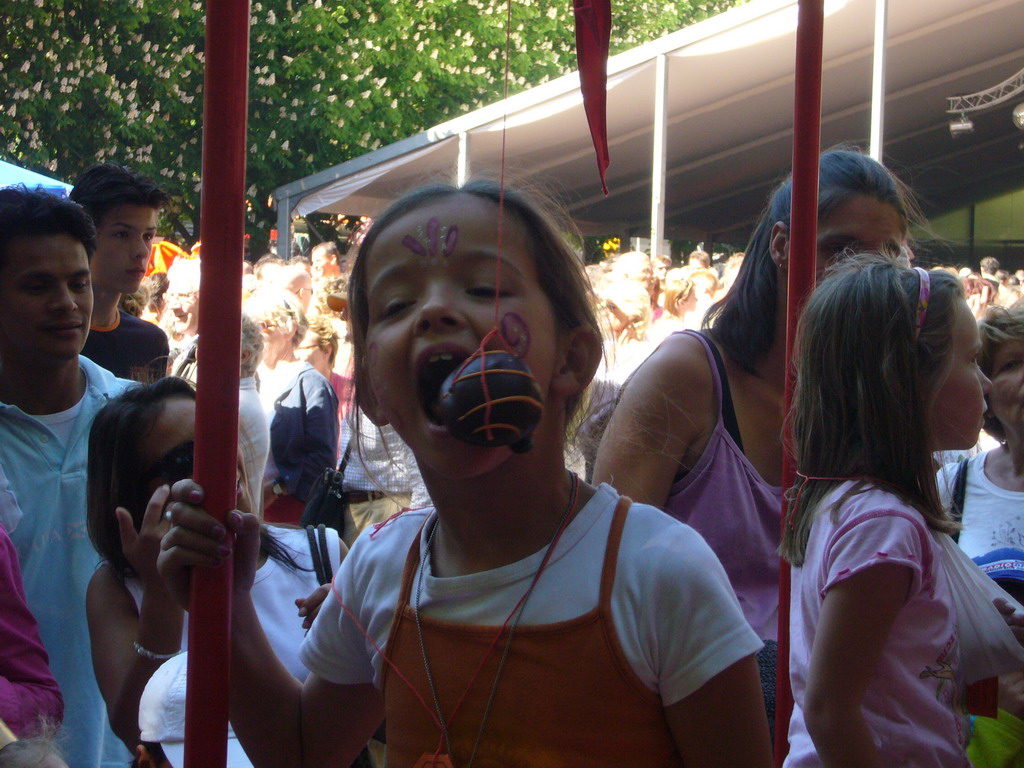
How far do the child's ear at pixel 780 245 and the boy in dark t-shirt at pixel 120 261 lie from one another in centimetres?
242

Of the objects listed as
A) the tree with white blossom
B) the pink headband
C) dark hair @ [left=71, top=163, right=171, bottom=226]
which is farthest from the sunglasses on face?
the tree with white blossom

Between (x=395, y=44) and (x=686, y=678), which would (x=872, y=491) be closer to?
(x=686, y=678)

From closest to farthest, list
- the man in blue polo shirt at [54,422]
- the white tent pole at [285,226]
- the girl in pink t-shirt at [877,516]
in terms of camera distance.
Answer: the girl in pink t-shirt at [877,516] < the man in blue polo shirt at [54,422] < the white tent pole at [285,226]

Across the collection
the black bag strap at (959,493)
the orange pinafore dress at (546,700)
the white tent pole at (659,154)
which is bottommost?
the orange pinafore dress at (546,700)

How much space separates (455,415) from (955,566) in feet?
3.35

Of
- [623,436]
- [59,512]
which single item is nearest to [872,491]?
[623,436]

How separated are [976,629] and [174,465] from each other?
1.42m

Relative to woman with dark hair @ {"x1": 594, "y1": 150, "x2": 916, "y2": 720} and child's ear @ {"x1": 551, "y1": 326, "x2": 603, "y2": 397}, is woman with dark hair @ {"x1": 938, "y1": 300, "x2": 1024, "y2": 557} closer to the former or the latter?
woman with dark hair @ {"x1": 594, "y1": 150, "x2": 916, "y2": 720}

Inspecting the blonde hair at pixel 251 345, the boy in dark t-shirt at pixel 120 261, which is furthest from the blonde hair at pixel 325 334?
the boy in dark t-shirt at pixel 120 261

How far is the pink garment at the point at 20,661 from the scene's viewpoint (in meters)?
1.90

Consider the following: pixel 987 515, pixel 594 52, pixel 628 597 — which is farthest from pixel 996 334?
pixel 628 597

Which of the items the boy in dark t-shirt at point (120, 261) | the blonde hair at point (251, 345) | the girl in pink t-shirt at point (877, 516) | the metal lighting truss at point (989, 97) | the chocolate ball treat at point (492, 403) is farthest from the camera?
the metal lighting truss at point (989, 97)

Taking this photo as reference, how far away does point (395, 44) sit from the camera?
16922mm

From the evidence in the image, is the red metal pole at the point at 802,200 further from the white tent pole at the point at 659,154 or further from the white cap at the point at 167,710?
the white tent pole at the point at 659,154
